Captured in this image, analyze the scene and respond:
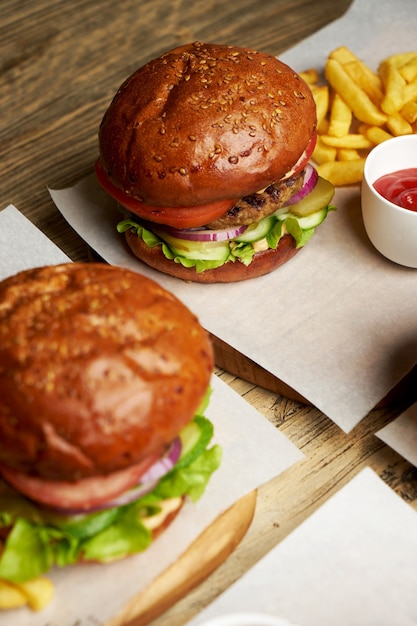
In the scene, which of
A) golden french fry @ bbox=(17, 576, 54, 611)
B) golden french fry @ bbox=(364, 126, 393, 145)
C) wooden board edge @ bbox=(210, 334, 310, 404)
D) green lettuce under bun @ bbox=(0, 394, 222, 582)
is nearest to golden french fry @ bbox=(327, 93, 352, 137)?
golden french fry @ bbox=(364, 126, 393, 145)

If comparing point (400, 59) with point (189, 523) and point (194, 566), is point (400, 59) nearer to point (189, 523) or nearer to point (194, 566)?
point (189, 523)

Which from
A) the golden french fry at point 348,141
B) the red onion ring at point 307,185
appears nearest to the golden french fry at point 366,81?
the golden french fry at point 348,141

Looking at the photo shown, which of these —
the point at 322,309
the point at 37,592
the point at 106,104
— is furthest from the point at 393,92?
the point at 37,592

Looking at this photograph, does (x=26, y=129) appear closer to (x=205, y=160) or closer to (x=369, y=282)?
(x=205, y=160)

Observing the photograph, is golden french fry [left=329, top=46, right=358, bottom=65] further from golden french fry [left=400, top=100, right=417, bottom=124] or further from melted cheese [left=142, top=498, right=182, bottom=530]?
melted cheese [left=142, top=498, right=182, bottom=530]

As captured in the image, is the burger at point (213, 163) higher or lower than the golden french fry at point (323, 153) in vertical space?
higher

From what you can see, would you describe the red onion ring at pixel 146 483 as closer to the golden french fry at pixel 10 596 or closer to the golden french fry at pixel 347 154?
the golden french fry at pixel 10 596

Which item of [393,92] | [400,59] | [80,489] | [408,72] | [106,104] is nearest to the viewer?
[80,489]
